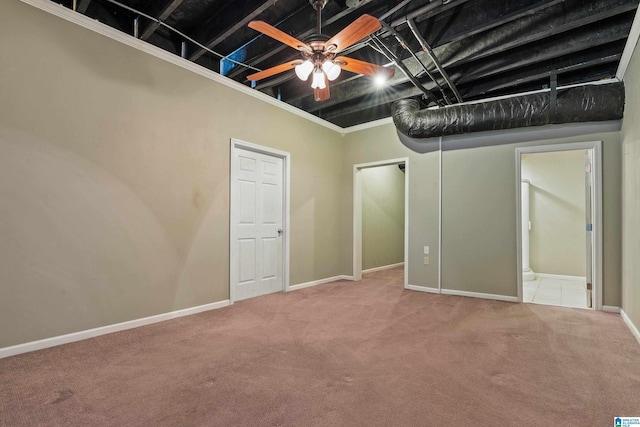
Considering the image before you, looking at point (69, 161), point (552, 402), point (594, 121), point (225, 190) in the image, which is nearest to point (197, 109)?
point (225, 190)

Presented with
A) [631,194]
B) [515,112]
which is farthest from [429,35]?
[631,194]

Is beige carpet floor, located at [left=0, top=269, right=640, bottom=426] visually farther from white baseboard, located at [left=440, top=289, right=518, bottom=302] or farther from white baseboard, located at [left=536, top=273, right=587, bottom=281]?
white baseboard, located at [left=536, top=273, right=587, bottom=281]

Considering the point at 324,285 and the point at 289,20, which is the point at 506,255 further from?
the point at 289,20

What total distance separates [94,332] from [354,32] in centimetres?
335

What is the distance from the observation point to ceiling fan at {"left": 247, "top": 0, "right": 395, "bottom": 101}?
223 centimetres

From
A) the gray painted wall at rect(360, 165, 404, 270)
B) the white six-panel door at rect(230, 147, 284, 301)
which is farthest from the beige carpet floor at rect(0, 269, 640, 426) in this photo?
the gray painted wall at rect(360, 165, 404, 270)

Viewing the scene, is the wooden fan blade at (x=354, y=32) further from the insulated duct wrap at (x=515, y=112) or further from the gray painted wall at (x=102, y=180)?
the insulated duct wrap at (x=515, y=112)

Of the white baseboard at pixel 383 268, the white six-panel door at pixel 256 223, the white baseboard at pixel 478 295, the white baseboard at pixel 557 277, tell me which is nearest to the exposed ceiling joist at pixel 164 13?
the white six-panel door at pixel 256 223

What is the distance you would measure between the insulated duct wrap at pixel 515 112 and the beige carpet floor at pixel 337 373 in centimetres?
232

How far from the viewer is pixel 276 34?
7.51 ft

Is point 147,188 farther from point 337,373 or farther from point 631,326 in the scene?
point 631,326

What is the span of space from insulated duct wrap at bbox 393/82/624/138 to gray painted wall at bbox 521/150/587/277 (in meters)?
2.35

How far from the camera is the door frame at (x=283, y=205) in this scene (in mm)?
3963

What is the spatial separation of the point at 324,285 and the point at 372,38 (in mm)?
3629
